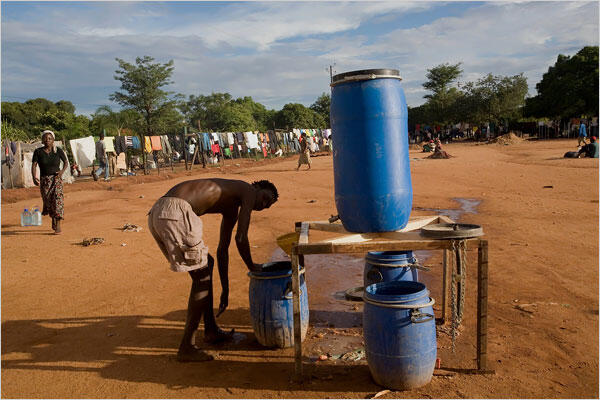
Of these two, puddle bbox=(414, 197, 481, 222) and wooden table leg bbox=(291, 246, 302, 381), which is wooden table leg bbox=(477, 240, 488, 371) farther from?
puddle bbox=(414, 197, 481, 222)

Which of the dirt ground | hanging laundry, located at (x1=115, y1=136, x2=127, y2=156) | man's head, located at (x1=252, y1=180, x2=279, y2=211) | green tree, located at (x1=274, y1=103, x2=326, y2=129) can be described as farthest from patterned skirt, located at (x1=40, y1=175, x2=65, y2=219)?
green tree, located at (x1=274, y1=103, x2=326, y2=129)

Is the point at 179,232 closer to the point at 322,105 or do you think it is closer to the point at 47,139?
the point at 47,139

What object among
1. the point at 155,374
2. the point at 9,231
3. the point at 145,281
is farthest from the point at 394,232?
the point at 9,231

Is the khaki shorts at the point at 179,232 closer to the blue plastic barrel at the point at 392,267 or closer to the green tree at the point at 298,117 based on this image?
the blue plastic barrel at the point at 392,267

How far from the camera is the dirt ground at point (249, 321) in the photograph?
3.32 metres

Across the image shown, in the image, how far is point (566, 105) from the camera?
1479 inches

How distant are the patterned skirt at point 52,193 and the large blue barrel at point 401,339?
7.53 meters

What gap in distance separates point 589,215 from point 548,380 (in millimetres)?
6700

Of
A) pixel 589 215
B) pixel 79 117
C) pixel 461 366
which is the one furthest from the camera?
pixel 79 117

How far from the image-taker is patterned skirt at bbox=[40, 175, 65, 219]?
28.0 feet

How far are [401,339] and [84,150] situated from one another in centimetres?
1943

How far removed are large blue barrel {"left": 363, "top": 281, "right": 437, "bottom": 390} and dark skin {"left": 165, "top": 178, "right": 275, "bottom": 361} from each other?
4.01 ft

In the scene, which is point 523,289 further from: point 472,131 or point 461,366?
point 472,131

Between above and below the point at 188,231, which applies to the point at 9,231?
below
